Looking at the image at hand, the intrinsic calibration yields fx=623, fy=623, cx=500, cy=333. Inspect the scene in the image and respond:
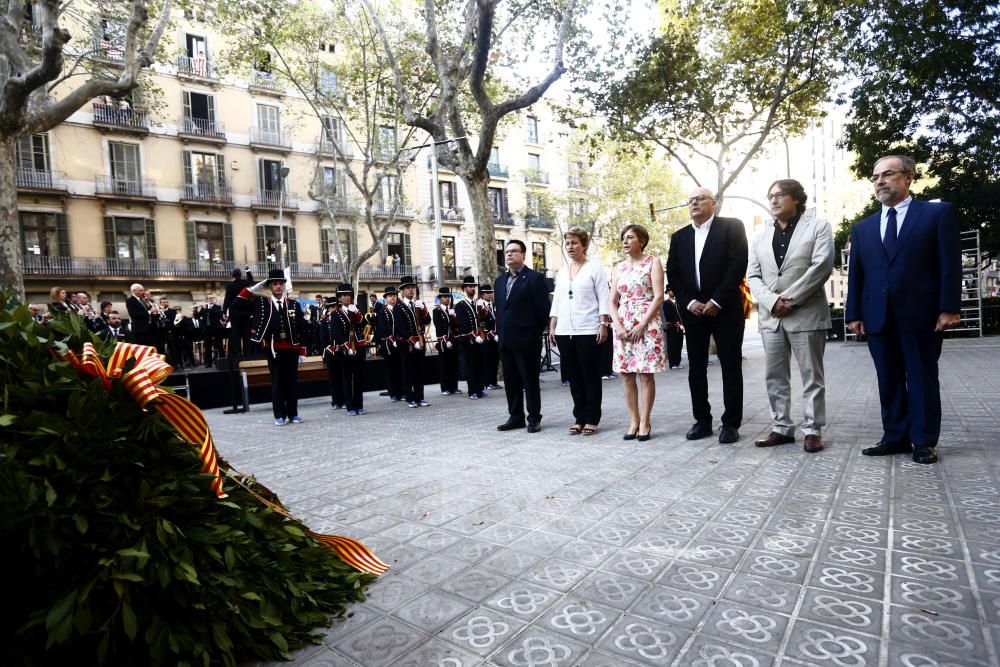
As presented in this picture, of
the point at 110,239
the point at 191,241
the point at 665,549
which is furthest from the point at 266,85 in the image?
the point at 665,549

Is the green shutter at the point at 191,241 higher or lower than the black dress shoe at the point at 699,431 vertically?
higher

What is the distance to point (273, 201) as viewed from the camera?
35562 millimetres

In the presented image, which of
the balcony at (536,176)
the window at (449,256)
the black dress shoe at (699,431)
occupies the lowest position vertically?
the black dress shoe at (699,431)

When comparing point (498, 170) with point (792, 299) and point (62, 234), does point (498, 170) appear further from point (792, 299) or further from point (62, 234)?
point (792, 299)

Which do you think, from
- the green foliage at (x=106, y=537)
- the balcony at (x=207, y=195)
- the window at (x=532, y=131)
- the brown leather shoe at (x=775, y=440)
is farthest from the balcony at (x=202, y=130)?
the green foliage at (x=106, y=537)

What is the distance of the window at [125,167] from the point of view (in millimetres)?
31016

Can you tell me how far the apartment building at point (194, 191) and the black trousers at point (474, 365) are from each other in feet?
54.5

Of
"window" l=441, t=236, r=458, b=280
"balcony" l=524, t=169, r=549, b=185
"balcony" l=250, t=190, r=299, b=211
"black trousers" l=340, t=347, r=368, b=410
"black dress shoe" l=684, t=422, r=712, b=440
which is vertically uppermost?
"balcony" l=524, t=169, r=549, b=185

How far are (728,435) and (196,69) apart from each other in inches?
1422

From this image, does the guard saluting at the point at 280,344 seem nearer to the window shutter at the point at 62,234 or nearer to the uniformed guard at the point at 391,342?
the uniformed guard at the point at 391,342

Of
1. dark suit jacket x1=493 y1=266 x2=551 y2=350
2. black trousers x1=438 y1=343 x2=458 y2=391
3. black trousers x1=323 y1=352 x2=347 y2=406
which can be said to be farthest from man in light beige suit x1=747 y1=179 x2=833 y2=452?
black trousers x1=438 y1=343 x2=458 y2=391

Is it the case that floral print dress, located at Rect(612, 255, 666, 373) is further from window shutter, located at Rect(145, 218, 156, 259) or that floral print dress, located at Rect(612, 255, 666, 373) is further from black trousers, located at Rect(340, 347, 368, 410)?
window shutter, located at Rect(145, 218, 156, 259)

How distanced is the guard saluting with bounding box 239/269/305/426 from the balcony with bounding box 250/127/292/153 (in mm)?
29156

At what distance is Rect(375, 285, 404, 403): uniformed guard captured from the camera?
10.9 m
